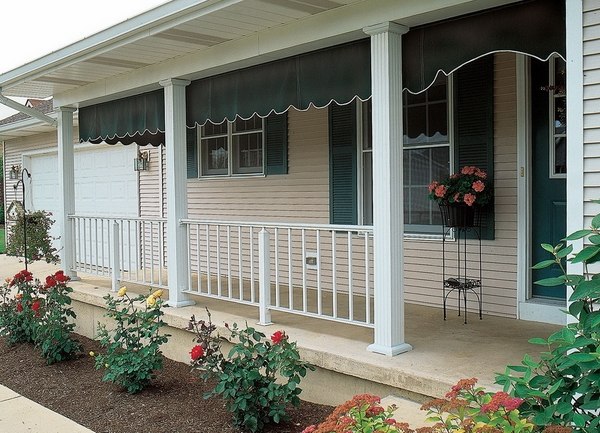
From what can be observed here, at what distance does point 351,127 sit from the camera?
Result: 6.37m

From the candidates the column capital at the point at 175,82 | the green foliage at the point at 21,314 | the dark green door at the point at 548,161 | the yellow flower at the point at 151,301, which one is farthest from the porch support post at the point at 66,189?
the dark green door at the point at 548,161

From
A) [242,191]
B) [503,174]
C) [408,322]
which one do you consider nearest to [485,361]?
[408,322]

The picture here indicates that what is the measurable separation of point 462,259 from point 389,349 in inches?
65.1

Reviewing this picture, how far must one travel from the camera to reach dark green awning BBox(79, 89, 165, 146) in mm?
6695

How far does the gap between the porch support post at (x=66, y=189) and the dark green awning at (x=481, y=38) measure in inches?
206

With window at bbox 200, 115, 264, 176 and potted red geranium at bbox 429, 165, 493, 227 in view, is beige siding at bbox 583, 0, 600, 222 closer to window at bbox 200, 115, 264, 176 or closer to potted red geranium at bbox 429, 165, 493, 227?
potted red geranium at bbox 429, 165, 493, 227

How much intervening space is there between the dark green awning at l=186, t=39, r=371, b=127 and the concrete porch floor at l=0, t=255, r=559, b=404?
1831 mm

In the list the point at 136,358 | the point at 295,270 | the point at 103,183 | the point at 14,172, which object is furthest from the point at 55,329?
the point at 14,172

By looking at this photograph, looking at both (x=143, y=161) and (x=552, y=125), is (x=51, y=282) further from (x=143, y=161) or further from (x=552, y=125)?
(x=552, y=125)

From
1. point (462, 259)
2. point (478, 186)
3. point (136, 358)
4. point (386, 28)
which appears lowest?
point (136, 358)

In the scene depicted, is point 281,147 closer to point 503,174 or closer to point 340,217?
point 340,217

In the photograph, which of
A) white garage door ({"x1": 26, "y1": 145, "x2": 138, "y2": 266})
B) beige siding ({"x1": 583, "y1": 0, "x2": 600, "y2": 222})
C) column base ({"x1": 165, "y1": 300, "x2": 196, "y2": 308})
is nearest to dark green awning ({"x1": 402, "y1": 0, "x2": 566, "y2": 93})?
beige siding ({"x1": 583, "y1": 0, "x2": 600, "y2": 222})

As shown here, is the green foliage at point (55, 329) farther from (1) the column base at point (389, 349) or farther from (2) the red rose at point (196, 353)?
(1) the column base at point (389, 349)

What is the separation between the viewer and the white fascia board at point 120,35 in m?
4.62
